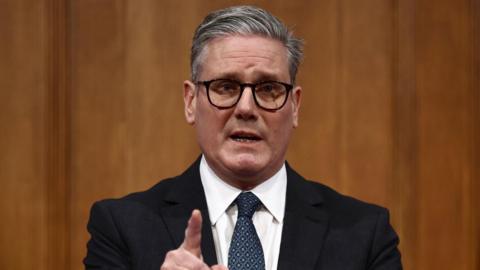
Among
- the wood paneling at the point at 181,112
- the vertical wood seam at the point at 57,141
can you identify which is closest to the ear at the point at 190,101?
the wood paneling at the point at 181,112

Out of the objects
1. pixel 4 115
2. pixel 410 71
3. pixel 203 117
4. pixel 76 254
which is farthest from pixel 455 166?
pixel 4 115

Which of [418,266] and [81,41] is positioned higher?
[81,41]

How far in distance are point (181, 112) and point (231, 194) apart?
53 centimetres

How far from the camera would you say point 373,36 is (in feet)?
7.38

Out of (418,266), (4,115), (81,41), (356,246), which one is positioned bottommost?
(418,266)

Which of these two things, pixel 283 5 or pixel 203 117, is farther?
pixel 283 5

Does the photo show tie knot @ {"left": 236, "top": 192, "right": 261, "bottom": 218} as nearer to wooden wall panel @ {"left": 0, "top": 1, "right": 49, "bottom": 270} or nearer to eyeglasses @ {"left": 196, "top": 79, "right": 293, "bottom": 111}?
eyeglasses @ {"left": 196, "top": 79, "right": 293, "bottom": 111}

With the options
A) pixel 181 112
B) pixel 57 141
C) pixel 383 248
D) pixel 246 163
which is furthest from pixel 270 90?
pixel 57 141

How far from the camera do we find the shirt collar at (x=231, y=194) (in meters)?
1.73

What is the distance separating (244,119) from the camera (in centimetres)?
168

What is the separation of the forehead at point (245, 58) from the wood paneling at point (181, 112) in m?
0.46

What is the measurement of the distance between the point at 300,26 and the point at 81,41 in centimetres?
59

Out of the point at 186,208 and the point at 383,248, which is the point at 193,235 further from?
the point at 383,248

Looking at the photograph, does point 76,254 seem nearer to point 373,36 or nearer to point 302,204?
point 302,204
